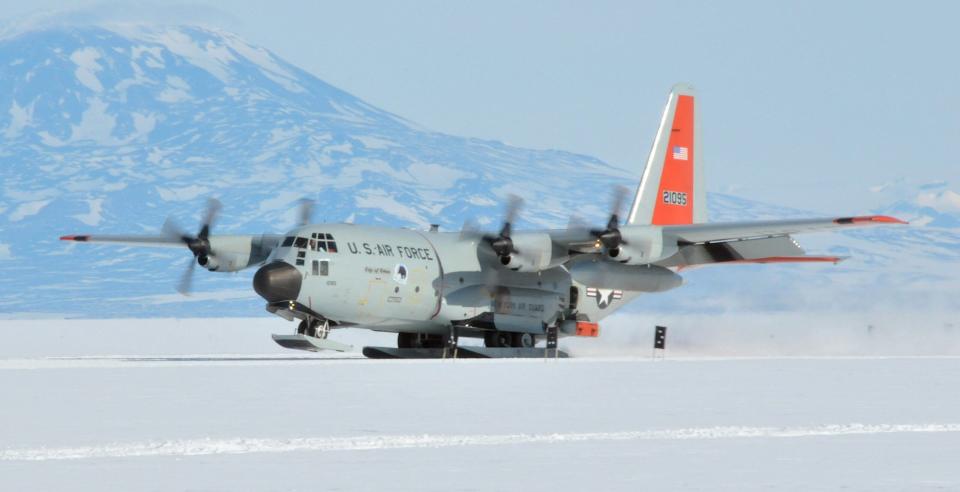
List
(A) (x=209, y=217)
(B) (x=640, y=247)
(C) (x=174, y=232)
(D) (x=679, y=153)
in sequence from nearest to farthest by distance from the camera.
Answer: (B) (x=640, y=247), (A) (x=209, y=217), (C) (x=174, y=232), (D) (x=679, y=153)

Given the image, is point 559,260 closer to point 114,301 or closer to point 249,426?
point 249,426

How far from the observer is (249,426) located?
668 inches

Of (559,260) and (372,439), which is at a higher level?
(559,260)

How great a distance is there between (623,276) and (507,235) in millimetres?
2818

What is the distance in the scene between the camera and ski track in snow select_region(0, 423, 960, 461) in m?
14.3

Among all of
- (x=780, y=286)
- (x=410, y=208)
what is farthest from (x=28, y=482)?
(x=410, y=208)

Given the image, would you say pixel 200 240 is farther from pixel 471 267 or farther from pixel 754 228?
pixel 754 228

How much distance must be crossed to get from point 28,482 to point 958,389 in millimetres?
16875

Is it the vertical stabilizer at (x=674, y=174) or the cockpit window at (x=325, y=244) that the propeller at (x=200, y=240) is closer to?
the cockpit window at (x=325, y=244)

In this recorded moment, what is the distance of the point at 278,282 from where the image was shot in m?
29.6

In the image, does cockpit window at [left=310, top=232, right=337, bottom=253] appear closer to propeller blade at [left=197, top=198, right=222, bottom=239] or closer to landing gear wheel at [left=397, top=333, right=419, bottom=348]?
propeller blade at [left=197, top=198, right=222, bottom=239]

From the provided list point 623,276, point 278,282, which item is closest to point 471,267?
point 623,276

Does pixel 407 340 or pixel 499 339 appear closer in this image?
pixel 499 339

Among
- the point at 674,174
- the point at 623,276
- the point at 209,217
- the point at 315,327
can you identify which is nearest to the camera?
the point at 315,327
